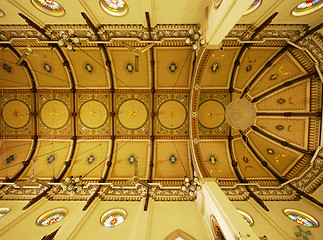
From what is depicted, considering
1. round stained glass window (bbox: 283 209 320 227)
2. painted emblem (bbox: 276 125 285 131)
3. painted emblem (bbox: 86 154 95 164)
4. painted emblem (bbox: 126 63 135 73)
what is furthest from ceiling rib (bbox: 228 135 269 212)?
painted emblem (bbox: 86 154 95 164)

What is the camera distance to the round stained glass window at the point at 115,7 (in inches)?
276

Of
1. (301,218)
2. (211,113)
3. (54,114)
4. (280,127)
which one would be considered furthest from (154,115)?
(301,218)

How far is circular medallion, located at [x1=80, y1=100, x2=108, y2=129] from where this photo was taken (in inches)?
429

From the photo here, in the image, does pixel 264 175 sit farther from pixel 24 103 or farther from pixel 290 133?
pixel 24 103

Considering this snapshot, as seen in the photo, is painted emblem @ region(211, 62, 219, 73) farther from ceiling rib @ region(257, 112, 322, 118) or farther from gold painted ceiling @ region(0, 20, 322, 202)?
ceiling rib @ region(257, 112, 322, 118)

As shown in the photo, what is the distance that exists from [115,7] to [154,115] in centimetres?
667

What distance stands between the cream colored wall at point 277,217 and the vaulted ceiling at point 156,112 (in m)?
1.27

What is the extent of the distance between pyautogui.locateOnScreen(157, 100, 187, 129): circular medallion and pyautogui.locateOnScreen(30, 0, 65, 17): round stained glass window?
7.65 metres

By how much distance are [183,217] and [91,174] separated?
270 inches

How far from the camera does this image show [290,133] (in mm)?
9906

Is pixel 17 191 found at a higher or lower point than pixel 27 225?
higher

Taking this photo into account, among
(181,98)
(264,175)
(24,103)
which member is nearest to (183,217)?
(264,175)

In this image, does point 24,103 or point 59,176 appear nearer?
point 59,176

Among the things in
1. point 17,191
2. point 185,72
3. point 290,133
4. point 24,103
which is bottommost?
point 17,191
